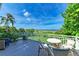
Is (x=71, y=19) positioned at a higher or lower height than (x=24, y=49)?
higher

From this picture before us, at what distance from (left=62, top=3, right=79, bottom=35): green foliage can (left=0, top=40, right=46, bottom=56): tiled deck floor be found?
418mm

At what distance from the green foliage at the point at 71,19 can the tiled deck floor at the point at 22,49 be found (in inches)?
16.4

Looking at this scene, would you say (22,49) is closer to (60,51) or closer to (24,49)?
(24,49)

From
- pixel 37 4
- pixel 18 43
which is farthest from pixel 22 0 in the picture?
pixel 18 43

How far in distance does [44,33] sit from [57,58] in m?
0.34

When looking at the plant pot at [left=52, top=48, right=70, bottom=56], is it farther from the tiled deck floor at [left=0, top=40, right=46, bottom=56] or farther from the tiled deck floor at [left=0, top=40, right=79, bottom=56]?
the tiled deck floor at [left=0, top=40, right=46, bottom=56]

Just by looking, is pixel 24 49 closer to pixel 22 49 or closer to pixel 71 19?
pixel 22 49

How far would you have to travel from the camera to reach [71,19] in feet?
7.60

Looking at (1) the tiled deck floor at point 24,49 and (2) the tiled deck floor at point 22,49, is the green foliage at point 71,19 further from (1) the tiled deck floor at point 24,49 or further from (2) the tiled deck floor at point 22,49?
(2) the tiled deck floor at point 22,49

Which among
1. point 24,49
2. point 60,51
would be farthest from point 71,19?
point 24,49

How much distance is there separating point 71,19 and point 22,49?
2.31ft

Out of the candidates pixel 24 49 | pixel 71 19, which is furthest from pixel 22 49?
pixel 71 19

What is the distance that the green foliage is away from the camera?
2.29 meters

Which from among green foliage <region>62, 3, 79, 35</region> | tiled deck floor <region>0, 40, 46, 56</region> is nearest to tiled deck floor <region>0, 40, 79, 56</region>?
tiled deck floor <region>0, 40, 46, 56</region>
